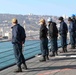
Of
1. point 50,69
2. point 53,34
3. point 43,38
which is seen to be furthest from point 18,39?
point 53,34

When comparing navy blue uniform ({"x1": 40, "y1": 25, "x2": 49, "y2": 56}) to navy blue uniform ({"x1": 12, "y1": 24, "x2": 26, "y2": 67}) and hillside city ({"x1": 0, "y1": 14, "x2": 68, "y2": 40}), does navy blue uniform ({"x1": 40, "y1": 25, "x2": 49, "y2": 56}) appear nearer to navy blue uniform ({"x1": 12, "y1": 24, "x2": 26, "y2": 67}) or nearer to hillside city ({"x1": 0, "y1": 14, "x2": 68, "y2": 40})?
hillside city ({"x1": 0, "y1": 14, "x2": 68, "y2": 40})

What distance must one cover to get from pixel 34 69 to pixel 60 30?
4831 mm

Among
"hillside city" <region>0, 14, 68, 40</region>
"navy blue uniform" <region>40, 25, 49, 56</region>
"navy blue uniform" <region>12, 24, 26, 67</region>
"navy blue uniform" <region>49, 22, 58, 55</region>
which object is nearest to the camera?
"navy blue uniform" <region>12, 24, 26, 67</region>

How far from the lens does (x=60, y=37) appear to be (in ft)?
49.5

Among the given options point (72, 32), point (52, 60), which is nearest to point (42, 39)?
point (52, 60)

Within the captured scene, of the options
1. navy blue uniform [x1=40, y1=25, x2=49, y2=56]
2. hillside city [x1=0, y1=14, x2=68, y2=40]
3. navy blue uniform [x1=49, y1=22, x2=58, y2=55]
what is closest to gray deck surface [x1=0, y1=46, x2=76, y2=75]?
navy blue uniform [x1=40, y1=25, x2=49, y2=56]

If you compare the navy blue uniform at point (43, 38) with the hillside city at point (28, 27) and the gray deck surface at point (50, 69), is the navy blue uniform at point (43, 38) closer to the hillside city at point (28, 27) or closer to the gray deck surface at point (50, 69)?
the gray deck surface at point (50, 69)

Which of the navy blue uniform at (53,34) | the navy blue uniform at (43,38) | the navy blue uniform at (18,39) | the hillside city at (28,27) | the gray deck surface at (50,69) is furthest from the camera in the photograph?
the hillside city at (28,27)

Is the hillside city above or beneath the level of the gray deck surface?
above

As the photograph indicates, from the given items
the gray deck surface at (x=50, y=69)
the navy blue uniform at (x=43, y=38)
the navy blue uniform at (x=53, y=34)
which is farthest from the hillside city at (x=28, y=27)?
the gray deck surface at (x=50, y=69)

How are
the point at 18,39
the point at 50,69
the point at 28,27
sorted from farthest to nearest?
the point at 28,27
the point at 50,69
the point at 18,39

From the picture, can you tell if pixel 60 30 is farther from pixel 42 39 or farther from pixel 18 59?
pixel 18 59

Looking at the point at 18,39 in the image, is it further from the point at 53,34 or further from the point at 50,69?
the point at 53,34

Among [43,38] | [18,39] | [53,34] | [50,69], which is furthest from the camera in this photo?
[53,34]
